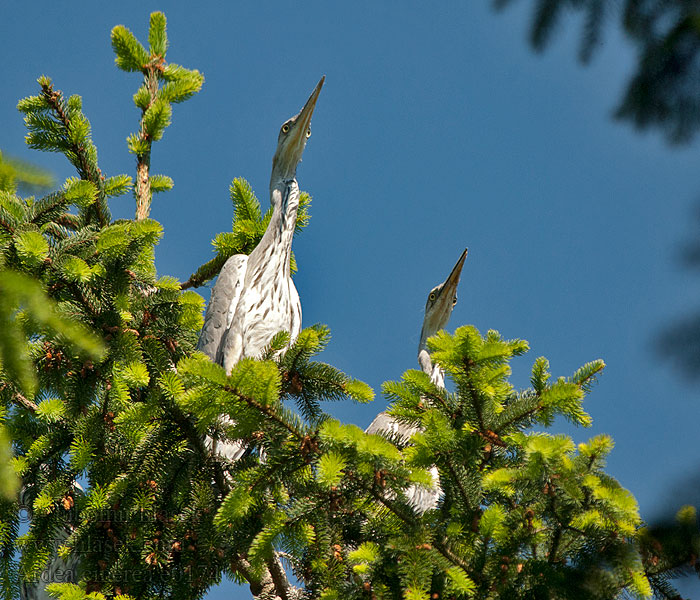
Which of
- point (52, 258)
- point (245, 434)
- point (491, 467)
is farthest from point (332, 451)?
point (52, 258)

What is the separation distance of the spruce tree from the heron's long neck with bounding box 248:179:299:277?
6.04ft

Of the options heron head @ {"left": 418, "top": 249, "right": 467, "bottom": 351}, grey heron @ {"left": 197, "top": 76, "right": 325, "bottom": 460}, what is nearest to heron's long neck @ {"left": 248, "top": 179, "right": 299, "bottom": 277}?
grey heron @ {"left": 197, "top": 76, "right": 325, "bottom": 460}

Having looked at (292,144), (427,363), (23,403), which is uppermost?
(292,144)

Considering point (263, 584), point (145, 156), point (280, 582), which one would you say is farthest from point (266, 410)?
point (145, 156)

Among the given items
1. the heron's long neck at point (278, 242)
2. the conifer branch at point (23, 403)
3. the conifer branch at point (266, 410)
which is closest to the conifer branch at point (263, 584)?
the conifer branch at point (266, 410)

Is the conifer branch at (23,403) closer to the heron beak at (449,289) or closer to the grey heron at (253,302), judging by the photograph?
the grey heron at (253,302)

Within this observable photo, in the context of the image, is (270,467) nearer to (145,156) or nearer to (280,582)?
(280,582)

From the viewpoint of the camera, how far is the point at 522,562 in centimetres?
243

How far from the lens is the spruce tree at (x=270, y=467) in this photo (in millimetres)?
2404

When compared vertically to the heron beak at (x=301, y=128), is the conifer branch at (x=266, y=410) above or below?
below

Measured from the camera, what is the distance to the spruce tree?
7.89 feet

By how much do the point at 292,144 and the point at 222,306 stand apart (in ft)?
6.35

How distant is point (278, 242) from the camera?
5680mm

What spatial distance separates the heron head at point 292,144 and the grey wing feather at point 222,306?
1.43m
